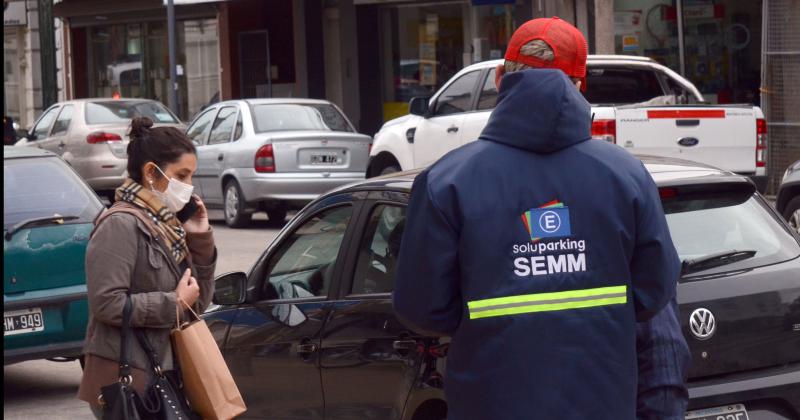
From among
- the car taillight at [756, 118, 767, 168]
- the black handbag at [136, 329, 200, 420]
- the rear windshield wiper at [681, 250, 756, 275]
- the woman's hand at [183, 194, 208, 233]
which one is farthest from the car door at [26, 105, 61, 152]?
the rear windshield wiper at [681, 250, 756, 275]

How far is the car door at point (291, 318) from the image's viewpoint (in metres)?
5.58

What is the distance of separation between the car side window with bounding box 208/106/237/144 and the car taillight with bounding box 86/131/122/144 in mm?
3439

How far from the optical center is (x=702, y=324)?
195 inches

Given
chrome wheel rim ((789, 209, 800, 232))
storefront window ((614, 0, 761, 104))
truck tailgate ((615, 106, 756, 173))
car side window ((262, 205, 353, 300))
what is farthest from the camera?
storefront window ((614, 0, 761, 104))

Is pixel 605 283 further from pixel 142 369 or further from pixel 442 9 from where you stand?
pixel 442 9

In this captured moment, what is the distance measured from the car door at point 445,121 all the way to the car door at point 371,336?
9355 mm

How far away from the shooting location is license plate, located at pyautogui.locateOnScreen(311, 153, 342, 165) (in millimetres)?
17438

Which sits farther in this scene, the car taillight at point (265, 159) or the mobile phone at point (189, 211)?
the car taillight at point (265, 159)

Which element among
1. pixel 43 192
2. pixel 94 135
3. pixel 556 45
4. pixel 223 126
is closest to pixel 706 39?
pixel 223 126

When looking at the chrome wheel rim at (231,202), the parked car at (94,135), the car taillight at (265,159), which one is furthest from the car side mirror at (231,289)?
the parked car at (94,135)

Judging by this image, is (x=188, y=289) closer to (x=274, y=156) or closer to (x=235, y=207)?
(x=274, y=156)

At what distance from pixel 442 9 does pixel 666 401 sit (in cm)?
2202

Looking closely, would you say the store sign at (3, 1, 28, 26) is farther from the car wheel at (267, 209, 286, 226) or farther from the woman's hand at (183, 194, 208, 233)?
the woman's hand at (183, 194, 208, 233)

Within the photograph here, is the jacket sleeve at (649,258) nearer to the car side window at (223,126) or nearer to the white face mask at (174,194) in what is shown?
the white face mask at (174,194)
